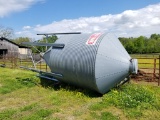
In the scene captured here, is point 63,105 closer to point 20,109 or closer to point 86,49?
point 20,109

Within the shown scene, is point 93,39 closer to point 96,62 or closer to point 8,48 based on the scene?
point 96,62

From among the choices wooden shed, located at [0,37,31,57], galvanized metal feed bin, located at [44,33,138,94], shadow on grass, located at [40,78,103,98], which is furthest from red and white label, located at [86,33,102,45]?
wooden shed, located at [0,37,31,57]

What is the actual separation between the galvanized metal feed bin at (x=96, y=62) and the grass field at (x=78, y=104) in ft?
1.71

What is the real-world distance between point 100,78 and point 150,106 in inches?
75.0

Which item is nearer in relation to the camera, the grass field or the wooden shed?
the grass field

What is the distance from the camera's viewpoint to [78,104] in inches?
331

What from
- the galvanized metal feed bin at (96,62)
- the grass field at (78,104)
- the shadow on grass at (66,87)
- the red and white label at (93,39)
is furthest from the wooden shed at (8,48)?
the red and white label at (93,39)

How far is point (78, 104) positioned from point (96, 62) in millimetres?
1551

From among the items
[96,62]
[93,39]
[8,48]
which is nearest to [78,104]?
[96,62]

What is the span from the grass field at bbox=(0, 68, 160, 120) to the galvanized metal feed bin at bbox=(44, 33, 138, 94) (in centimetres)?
52

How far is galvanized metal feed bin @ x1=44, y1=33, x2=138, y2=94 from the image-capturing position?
28.2ft

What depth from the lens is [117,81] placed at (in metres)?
9.24

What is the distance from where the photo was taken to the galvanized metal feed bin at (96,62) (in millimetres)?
8586

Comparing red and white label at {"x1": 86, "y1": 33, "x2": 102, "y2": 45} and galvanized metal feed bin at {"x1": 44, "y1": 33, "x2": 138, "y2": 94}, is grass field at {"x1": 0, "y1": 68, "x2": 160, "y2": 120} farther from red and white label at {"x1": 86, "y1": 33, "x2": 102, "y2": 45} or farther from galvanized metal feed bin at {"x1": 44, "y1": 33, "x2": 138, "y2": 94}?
red and white label at {"x1": 86, "y1": 33, "x2": 102, "y2": 45}
